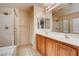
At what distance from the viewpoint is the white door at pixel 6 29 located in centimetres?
211

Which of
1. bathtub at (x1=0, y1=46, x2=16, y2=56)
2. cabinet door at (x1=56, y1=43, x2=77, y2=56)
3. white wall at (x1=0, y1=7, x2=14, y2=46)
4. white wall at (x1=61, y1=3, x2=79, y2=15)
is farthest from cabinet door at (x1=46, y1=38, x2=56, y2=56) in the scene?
white wall at (x1=0, y1=7, x2=14, y2=46)

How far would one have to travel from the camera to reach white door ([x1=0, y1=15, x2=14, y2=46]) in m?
2.11

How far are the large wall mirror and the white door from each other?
3.03 ft

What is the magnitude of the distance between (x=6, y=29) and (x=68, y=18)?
1174mm

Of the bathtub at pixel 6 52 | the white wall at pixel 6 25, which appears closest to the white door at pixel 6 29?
the white wall at pixel 6 25

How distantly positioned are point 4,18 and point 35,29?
103 inches

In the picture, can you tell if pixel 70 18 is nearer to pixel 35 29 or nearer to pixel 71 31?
pixel 71 31

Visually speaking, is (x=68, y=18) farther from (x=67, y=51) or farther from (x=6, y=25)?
(x=6, y=25)

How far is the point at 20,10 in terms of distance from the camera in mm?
2707

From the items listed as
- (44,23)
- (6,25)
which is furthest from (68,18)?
(44,23)

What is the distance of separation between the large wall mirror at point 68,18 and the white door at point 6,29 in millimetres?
925

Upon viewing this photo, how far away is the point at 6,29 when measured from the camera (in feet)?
6.98

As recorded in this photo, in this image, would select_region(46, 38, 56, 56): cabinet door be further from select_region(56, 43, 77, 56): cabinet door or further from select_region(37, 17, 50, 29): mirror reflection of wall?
select_region(37, 17, 50, 29): mirror reflection of wall

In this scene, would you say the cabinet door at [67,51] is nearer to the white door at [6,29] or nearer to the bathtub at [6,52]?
the bathtub at [6,52]
